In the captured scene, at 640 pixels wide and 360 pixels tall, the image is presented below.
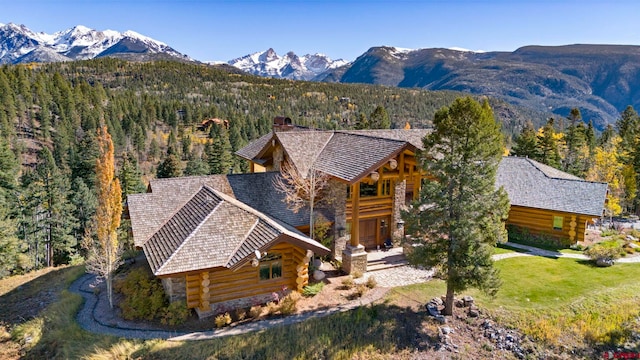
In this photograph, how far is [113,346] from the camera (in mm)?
14867

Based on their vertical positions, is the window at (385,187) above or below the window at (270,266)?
above

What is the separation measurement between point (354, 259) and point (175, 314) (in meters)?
9.21

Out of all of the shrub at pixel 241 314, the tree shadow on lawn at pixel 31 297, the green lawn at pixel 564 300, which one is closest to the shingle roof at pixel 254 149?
the tree shadow on lawn at pixel 31 297

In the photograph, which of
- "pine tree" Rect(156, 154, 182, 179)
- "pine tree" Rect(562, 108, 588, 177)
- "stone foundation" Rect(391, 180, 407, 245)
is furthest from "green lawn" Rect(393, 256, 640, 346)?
"pine tree" Rect(156, 154, 182, 179)

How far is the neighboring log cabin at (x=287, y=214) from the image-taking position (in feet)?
56.0

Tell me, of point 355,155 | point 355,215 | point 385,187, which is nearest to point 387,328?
point 355,215

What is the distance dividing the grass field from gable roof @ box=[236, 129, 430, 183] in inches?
266

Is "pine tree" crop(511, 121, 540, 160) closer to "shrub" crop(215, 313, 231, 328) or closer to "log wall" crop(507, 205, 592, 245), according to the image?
"log wall" crop(507, 205, 592, 245)

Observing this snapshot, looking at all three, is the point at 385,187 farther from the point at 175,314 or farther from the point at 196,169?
the point at 196,169

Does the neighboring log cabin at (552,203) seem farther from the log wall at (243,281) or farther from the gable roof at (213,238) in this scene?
the log wall at (243,281)

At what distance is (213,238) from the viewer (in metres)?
17.4

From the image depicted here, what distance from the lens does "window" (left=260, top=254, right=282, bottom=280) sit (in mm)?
18391

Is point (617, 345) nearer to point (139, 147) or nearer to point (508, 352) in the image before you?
point (508, 352)

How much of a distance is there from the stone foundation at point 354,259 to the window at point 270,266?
399cm
